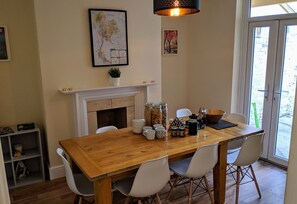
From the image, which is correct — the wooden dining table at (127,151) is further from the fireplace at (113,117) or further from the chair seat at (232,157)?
the fireplace at (113,117)

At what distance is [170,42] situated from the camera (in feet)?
16.3

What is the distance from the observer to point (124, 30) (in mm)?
3846

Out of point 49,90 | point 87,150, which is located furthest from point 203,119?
point 49,90

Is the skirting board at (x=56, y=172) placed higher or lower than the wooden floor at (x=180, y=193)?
higher

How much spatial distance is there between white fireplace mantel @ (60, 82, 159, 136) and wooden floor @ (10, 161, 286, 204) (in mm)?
796

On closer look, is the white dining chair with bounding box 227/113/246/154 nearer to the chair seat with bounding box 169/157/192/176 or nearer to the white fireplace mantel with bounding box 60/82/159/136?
the chair seat with bounding box 169/157/192/176

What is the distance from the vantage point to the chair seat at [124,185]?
2.41 metres

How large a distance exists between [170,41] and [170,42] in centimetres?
2

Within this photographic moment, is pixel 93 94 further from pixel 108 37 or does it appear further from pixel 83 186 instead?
pixel 83 186

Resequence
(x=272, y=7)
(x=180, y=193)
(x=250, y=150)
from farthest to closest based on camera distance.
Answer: (x=272, y=7) < (x=180, y=193) < (x=250, y=150)

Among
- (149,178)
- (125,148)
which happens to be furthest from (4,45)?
(149,178)

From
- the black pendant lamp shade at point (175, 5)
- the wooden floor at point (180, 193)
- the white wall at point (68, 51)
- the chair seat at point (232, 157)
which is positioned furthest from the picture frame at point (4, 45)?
the chair seat at point (232, 157)

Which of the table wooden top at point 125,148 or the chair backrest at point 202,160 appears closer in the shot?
the table wooden top at point 125,148

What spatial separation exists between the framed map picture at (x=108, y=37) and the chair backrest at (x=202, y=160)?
1.98 metres
